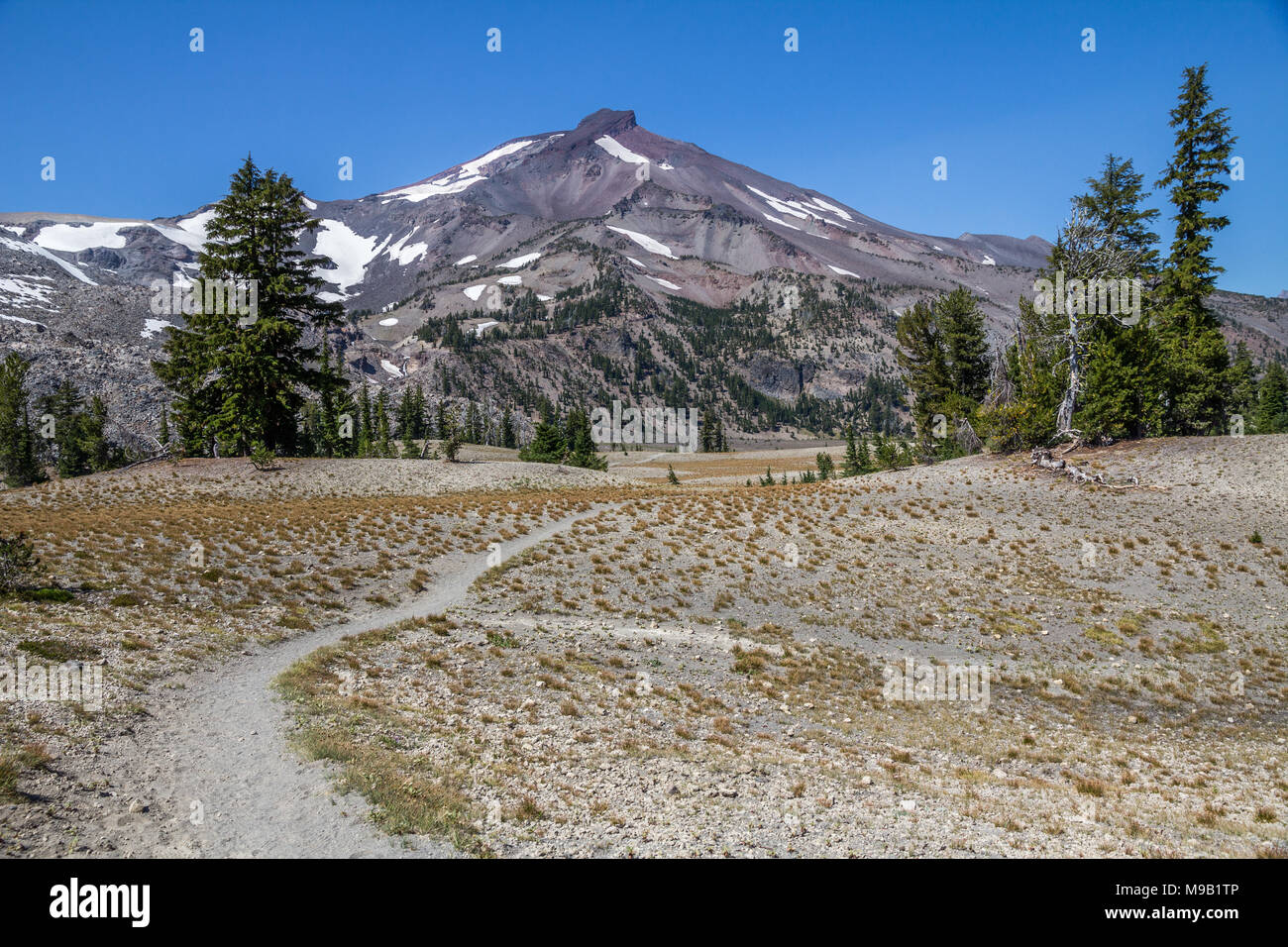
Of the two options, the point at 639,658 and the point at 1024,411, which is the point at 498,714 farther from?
the point at 1024,411

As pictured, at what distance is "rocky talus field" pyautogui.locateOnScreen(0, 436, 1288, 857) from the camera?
7539mm

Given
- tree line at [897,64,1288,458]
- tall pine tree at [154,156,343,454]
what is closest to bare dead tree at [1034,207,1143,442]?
tree line at [897,64,1288,458]

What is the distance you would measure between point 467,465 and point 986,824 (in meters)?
47.3

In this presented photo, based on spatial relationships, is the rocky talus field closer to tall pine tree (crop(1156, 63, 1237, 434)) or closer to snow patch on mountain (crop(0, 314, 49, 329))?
tall pine tree (crop(1156, 63, 1237, 434))

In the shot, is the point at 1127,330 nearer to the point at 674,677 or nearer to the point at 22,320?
the point at 674,677

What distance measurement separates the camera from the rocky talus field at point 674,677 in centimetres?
754

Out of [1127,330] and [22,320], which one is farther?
[22,320]

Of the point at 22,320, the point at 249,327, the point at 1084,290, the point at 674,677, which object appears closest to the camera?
the point at 674,677

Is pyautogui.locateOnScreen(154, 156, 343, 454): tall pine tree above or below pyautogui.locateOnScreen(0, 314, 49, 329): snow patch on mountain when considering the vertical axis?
below

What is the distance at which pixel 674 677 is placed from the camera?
48.3 ft

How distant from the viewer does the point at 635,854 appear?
22.9ft

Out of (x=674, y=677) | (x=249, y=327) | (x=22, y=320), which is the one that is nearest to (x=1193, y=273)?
(x=674, y=677)

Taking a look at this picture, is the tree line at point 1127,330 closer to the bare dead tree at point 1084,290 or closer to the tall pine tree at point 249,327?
the bare dead tree at point 1084,290

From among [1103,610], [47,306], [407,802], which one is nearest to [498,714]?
[407,802]
